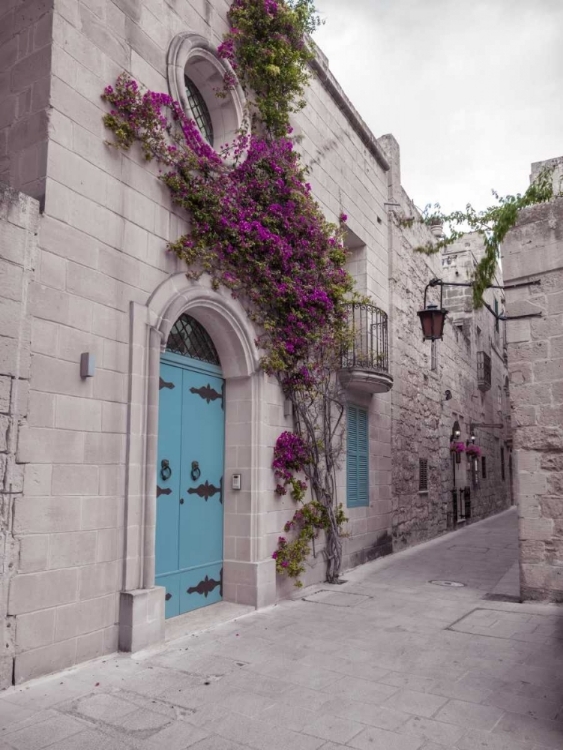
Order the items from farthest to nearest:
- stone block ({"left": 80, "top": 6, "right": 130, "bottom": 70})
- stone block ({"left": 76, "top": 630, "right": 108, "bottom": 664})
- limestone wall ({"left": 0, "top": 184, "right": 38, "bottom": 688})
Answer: stone block ({"left": 80, "top": 6, "right": 130, "bottom": 70}) < stone block ({"left": 76, "top": 630, "right": 108, "bottom": 664}) < limestone wall ({"left": 0, "top": 184, "right": 38, "bottom": 688})

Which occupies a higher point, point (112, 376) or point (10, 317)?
point (10, 317)

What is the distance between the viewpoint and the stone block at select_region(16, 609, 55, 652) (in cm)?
394

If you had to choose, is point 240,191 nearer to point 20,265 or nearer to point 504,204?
point 20,265

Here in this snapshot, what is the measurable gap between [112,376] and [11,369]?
938 millimetres

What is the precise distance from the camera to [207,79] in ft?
21.6

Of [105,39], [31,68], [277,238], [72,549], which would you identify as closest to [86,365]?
[72,549]

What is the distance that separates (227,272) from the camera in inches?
244

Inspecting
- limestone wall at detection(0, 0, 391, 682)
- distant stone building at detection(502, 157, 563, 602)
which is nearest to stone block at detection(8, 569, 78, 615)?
limestone wall at detection(0, 0, 391, 682)

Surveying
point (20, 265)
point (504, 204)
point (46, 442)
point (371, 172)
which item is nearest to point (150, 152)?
point (20, 265)

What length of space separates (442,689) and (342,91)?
8.48 m

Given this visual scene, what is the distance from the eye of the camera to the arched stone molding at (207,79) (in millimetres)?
5812

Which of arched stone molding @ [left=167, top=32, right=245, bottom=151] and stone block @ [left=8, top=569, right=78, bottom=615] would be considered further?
arched stone molding @ [left=167, top=32, right=245, bottom=151]

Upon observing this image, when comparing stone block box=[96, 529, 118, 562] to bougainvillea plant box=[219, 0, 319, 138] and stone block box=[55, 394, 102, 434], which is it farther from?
bougainvillea plant box=[219, 0, 319, 138]

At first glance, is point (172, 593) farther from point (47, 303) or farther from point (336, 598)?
point (47, 303)
